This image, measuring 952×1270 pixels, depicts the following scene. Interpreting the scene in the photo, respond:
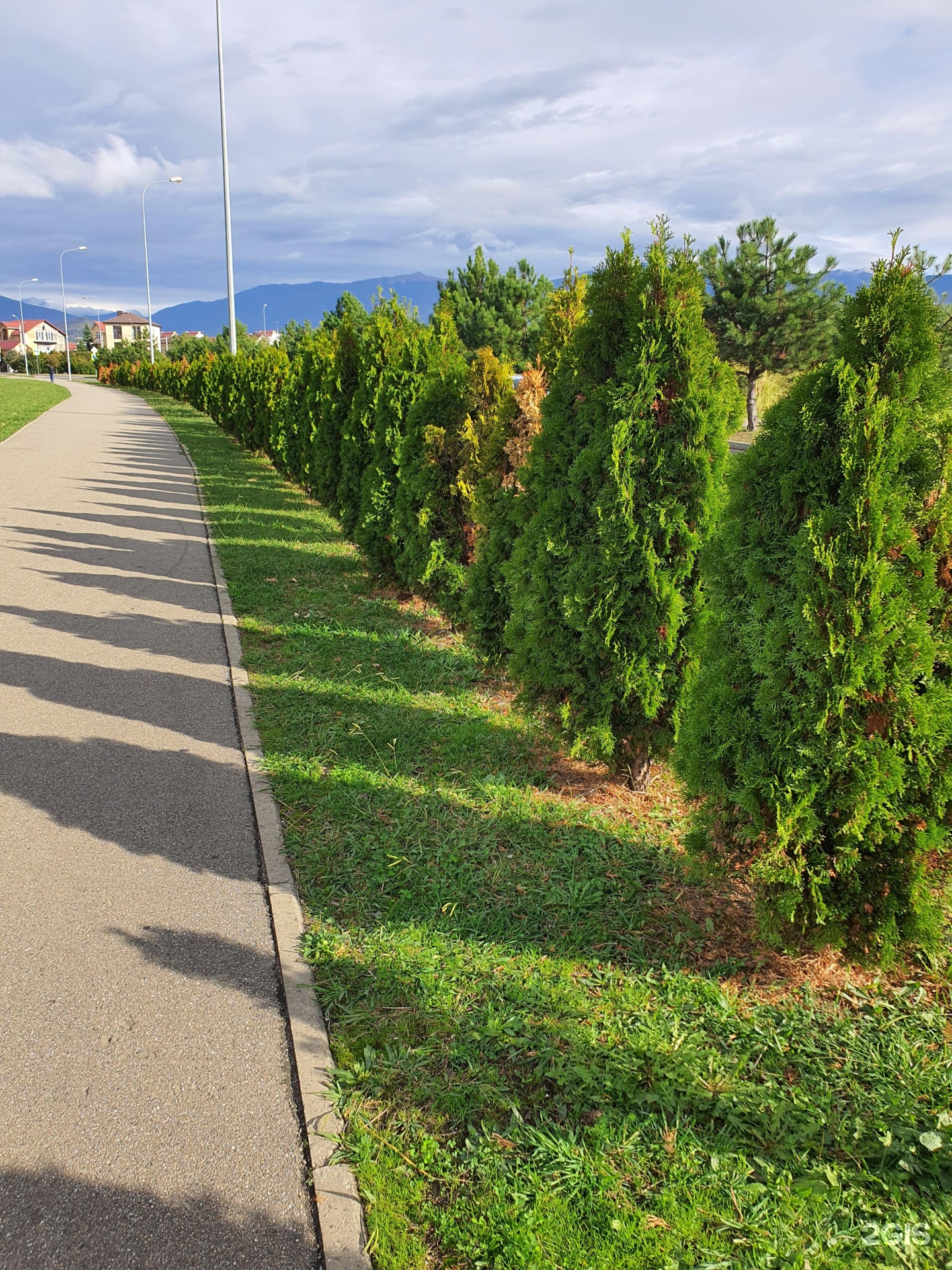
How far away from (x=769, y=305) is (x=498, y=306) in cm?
1060

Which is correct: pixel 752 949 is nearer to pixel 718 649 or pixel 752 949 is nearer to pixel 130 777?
pixel 718 649

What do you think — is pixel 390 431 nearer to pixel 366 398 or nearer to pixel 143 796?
pixel 366 398

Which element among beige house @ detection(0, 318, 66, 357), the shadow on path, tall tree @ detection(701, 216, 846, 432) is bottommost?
the shadow on path

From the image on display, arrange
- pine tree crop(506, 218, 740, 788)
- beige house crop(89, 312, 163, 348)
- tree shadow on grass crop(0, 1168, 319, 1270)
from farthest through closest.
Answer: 1. beige house crop(89, 312, 163, 348)
2. pine tree crop(506, 218, 740, 788)
3. tree shadow on grass crop(0, 1168, 319, 1270)

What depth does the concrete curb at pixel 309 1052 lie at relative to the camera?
225 centimetres

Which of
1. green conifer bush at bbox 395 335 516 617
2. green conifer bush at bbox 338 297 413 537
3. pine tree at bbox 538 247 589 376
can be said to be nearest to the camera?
pine tree at bbox 538 247 589 376

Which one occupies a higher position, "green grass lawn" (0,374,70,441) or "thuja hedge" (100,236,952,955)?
"green grass lawn" (0,374,70,441)

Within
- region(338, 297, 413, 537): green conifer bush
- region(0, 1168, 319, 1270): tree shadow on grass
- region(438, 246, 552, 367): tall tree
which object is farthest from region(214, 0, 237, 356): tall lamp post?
region(0, 1168, 319, 1270): tree shadow on grass

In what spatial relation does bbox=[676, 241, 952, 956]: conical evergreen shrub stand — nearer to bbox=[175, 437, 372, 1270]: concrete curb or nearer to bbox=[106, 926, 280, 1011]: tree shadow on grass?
bbox=[175, 437, 372, 1270]: concrete curb

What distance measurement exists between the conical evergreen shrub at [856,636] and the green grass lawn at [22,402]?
2342 centimetres

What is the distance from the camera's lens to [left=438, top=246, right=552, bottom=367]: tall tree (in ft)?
84.4

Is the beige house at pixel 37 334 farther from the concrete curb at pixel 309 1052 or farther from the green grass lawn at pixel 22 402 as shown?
the concrete curb at pixel 309 1052

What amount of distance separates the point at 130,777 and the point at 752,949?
344 cm

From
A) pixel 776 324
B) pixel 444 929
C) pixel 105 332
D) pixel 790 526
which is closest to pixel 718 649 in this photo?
pixel 790 526
